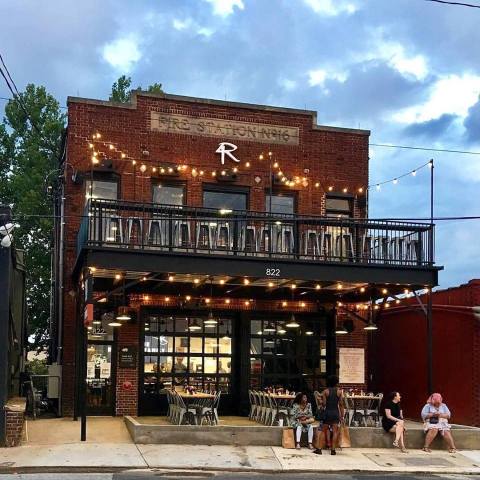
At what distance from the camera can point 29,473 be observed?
11812mm

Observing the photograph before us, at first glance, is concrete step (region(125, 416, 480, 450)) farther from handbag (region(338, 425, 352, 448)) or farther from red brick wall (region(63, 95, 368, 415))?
red brick wall (region(63, 95, 368, 415))

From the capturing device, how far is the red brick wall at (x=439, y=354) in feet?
58.1

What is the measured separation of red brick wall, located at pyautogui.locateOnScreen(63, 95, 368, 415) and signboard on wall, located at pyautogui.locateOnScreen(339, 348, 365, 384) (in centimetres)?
385

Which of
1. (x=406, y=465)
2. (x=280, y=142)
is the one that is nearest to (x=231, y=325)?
(x=280, y=142)

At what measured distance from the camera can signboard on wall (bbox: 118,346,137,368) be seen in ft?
59.9

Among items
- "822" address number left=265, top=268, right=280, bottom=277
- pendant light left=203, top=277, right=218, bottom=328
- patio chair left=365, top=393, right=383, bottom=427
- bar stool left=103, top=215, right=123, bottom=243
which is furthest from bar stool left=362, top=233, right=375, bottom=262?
bar stool left=103, top=215, right=123, bottom=243

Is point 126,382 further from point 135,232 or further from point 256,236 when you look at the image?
point 256,236

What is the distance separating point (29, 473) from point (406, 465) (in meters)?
6.76

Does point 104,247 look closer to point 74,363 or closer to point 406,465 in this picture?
point 74,363

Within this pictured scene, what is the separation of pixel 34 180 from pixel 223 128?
12.2 m

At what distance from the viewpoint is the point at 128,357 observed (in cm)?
1830

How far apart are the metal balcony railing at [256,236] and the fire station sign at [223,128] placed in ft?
10.5

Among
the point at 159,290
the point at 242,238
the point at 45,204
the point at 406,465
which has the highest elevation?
the point at 45,204

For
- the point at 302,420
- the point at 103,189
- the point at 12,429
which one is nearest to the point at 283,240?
the point at 302,420
